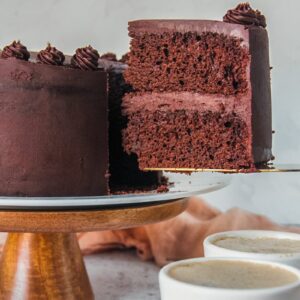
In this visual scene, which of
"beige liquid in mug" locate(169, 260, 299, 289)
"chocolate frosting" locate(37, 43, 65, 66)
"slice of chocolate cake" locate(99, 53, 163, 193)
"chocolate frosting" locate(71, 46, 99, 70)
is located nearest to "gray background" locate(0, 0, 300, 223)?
"slice of chocolate cake" locate(99, 53, 163, 193)

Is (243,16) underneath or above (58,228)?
above

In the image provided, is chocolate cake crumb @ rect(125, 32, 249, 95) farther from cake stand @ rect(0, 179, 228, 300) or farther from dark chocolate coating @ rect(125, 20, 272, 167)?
cake stand @ rect(0, 179, 228, 300)

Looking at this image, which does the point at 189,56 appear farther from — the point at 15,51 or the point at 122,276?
the point at 122,276

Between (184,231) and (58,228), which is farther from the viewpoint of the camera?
(184,231)

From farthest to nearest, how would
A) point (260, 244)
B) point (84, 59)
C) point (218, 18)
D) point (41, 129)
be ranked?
point (218, 18) → point (84, 59) → point (41, 129) → point (260, 244)

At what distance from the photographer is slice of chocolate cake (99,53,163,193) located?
2.02 metres

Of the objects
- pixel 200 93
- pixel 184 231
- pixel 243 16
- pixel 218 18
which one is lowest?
pixel 184 231

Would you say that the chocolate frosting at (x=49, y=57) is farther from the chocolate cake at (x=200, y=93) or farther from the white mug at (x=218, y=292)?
the white mug at (x=218, y=292)

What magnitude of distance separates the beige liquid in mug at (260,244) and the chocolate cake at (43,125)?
1.67 feet

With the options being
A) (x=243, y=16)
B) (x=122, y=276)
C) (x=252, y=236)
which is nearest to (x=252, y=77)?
(x=243, y=16)

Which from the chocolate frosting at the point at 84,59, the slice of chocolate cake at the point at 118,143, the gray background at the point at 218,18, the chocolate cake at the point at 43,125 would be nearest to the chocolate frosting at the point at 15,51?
the chocolate cake at the point at 43,125

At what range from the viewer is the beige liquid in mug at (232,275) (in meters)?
1.08

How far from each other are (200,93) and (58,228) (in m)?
0.65

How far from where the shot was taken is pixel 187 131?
188 centimetres
